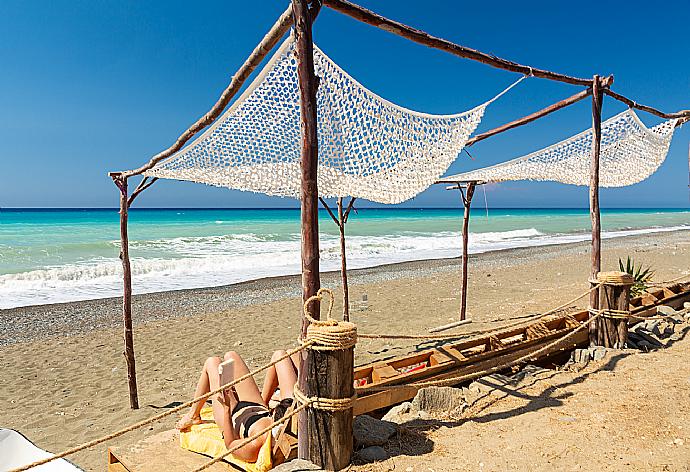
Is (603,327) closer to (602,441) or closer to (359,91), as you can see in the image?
(602,441)

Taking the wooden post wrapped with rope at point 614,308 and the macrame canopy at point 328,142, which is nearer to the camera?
the macrame canopy at point 328,142

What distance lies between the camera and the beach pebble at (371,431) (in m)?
2.33

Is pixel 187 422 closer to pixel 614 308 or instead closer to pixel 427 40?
pixel 427 40

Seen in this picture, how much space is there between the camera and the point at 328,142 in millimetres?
3480

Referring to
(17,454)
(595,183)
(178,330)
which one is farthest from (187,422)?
(178,330)

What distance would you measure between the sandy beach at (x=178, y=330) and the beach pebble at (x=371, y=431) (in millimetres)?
606

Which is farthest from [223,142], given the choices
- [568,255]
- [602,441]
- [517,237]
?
[517,237]

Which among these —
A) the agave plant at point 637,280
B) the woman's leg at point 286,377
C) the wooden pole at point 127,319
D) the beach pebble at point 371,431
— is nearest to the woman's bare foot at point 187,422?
the woman's leg at point 286,377

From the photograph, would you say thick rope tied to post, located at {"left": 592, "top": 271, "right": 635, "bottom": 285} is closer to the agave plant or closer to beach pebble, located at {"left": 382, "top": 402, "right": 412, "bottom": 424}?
the agave plant

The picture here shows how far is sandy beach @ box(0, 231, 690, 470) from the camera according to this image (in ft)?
14.0

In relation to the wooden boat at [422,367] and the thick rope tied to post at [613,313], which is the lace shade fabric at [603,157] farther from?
the thick rope tied to post at [613,313]

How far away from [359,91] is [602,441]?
249 cm

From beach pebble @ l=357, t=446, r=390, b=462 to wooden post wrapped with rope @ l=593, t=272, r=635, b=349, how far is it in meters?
2.32

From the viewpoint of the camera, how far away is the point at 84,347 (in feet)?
20.7
